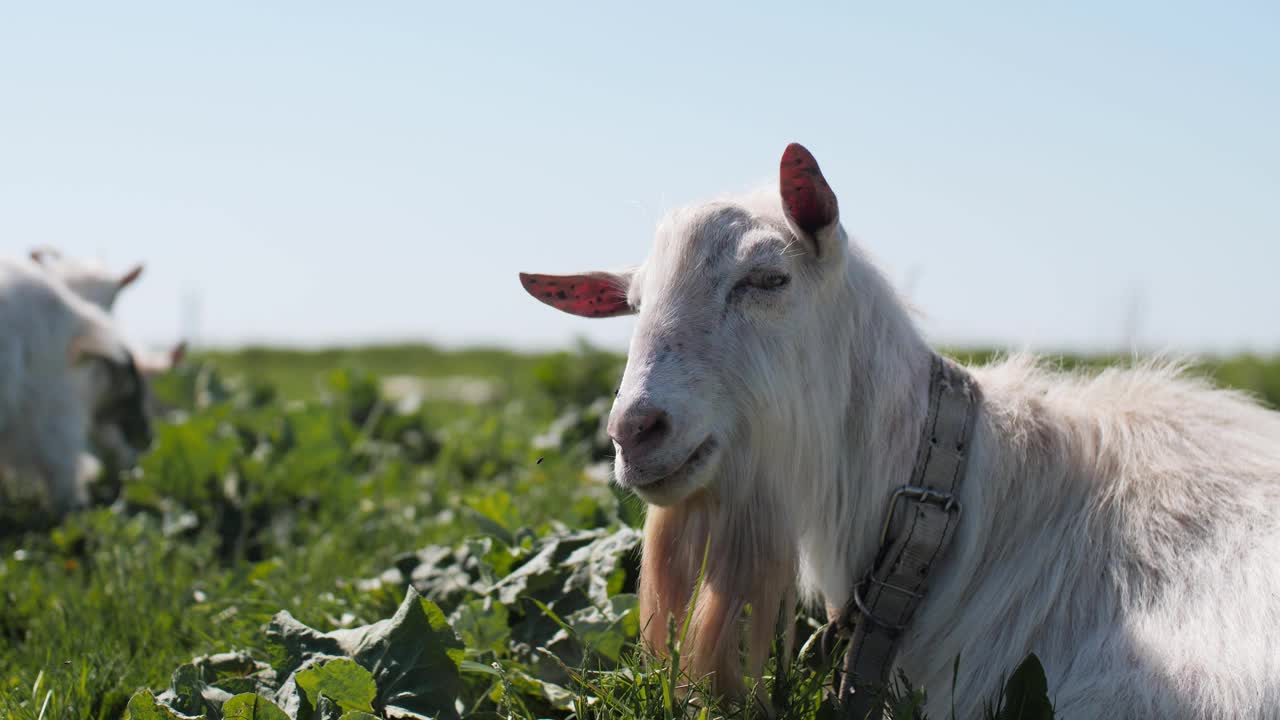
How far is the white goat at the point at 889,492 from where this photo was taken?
2359 mm

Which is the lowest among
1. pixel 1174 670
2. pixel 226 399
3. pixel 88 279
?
pixel 226 399

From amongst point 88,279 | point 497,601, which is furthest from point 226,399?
point 497,601

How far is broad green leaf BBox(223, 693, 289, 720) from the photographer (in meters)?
2.43

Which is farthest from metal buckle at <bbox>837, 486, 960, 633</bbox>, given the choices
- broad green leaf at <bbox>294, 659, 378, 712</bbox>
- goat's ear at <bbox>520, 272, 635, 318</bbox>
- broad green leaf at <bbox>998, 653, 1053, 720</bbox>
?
broad green leaf at <bbox>294, 659, 378, 712</bbox>

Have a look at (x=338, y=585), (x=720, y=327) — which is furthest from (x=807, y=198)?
(x=338, y=585)

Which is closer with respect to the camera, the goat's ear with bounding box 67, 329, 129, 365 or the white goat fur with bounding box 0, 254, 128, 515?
the white goat fur with bounding box 0, 254, 128, 515

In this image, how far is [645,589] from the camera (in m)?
2.62

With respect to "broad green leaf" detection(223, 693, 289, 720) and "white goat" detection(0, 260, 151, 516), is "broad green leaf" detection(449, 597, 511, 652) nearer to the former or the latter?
"broad green leaf" detection(223, 693, 289, 720)

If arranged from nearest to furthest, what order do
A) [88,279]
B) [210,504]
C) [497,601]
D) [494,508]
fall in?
[497,601] → [494,508] → [210,504] → [88,279]

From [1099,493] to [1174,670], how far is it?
18.7 inches

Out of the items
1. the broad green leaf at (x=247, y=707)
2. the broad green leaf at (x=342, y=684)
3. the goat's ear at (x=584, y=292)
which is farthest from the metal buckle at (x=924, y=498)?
the broad green leaf at (x=247, y=707)

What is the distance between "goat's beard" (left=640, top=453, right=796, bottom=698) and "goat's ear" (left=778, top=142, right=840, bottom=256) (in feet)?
1.79

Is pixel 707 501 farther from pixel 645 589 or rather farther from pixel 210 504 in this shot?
pixel 210 504

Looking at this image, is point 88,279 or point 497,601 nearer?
point 497,601
